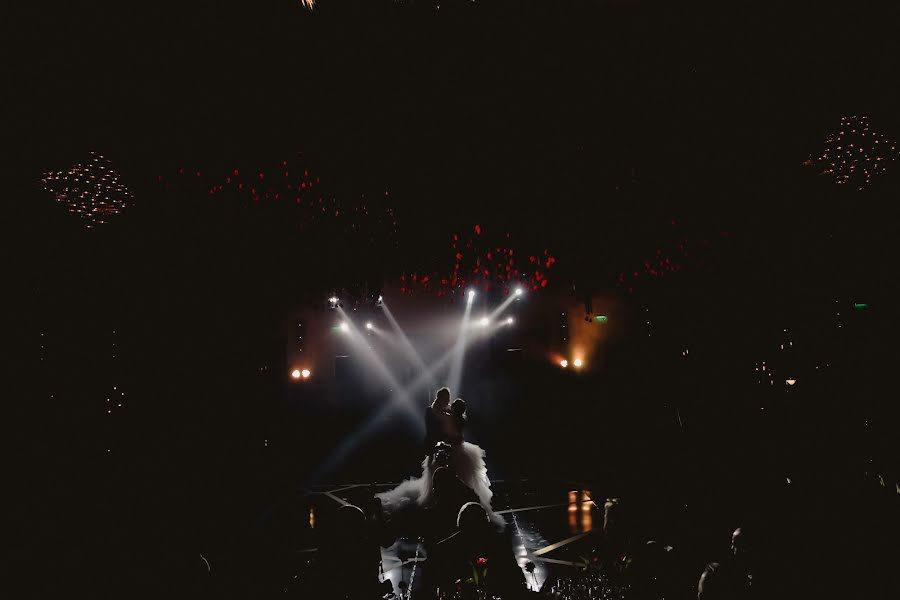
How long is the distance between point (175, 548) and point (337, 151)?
4.04m

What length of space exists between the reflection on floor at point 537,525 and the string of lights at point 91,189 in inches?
157

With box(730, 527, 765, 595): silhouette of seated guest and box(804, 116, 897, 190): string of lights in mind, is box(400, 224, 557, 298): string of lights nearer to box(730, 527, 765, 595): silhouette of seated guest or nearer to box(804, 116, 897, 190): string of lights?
box(804, 116, 897, 190): string of lights

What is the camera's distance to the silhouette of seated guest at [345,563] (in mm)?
3240

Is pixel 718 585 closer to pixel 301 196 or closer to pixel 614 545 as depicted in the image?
pixel 614 545

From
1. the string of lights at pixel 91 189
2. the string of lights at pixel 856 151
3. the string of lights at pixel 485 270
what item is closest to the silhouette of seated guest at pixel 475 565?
the string of lights at pixel 91 189

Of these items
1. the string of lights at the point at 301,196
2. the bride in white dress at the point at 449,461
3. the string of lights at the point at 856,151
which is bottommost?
the bride in white dress at the point at 449,461

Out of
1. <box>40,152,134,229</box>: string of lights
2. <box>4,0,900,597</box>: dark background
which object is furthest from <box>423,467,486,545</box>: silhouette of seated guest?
<box>40,152,134,229</box>: string of lights

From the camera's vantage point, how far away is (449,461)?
26.9 ft

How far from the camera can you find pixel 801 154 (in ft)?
15.8

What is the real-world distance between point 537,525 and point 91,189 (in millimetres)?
6848

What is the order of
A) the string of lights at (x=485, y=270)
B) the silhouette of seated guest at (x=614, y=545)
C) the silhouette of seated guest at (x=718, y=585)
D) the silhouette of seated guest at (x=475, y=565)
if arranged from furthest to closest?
the string of lights at (x=485, y=270), the silhouette of seated guest at (x=614, y=545), the silhouette of seated guest at (x=475, y=565), the silhouette of seated guest at (x=718, y=585)

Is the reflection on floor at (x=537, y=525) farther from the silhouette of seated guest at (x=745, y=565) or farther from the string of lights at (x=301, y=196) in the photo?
the string of lights at (x=301, y=196)

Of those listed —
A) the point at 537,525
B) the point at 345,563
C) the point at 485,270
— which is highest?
the point at 485,270

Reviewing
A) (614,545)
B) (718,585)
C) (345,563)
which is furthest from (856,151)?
(345,563)
